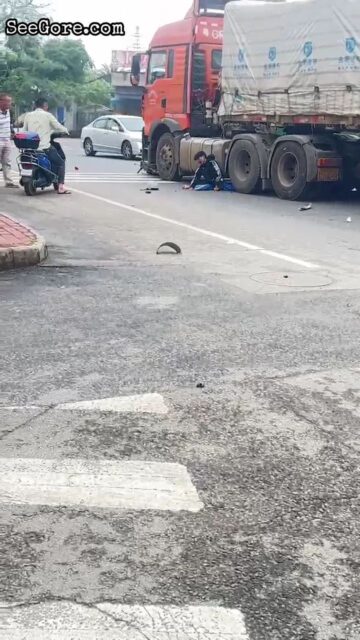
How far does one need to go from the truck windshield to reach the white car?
29.5ft

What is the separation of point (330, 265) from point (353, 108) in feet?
22.1

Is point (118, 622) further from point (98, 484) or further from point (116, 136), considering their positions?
point (116, 136)

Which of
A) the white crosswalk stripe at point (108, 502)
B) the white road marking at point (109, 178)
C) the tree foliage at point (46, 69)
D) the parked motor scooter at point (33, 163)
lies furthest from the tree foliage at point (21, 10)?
the white crosswalk stripe at point (108, 502)

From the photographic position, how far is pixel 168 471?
11.5 ft

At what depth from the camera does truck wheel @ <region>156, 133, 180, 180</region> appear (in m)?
20.1

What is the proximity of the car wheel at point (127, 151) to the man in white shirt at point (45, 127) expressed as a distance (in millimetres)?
12799

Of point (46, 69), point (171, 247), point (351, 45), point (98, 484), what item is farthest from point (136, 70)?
point (46, 69)

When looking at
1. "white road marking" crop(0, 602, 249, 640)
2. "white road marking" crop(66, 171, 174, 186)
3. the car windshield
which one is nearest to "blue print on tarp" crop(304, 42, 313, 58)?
"white road marking" crop(66, 171, 174, 186)

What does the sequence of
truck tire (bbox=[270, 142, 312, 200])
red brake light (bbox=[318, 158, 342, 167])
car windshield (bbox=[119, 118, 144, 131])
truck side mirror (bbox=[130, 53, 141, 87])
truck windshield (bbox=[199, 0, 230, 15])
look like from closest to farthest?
1. red brake light (bbox=[318, 158, 342, 167])
2. truck tire (bbox=[270, 142, 312, 200])
3. truck windshield (bbox=[199, 0, 230, 15])
4. truck side mirror (bbox=[130, 53, 141, 87])
5. car windshield (bbox=[119, 118, 144, 131])

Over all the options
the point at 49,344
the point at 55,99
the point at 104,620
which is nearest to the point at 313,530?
the point at 104,620

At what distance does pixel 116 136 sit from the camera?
2866 cm

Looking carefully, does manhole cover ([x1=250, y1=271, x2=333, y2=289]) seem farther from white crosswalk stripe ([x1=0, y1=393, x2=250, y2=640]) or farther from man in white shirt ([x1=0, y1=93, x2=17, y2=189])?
man in white shirt ([x1=0, y1=93, x2=17, y2=189])

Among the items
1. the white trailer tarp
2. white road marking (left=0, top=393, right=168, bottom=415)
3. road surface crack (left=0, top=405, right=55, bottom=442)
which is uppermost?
the white trailer tarp

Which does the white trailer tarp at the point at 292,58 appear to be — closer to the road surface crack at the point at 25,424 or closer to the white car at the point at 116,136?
the white car at the point at 116,136
